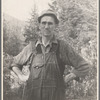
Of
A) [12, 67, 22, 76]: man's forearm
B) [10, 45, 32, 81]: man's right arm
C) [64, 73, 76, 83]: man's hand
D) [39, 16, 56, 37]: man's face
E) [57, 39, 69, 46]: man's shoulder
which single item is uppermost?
[39, 16, 56, 37]: man's face

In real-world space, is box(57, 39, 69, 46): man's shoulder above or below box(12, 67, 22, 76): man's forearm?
above

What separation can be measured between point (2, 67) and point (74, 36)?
0.86 meters

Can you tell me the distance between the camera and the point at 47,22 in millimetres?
4164

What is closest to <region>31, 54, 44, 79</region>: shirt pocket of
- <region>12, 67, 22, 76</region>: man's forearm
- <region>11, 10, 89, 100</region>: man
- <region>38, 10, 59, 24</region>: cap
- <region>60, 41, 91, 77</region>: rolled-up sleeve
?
<region>11, 10, 89, 100</region>: man

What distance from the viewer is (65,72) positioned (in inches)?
164

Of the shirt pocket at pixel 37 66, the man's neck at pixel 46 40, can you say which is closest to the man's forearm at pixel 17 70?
the shirt pocket at pixel 37 66

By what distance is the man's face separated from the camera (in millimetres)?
4168

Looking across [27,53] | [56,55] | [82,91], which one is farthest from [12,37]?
[82,91]

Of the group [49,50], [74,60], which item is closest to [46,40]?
[49,50]

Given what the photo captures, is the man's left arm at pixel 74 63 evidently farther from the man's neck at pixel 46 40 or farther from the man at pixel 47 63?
the man's neck at pixel 46 40

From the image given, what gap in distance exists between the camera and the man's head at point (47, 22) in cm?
417

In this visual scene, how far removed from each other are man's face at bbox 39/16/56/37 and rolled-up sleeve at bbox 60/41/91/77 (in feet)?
0.59

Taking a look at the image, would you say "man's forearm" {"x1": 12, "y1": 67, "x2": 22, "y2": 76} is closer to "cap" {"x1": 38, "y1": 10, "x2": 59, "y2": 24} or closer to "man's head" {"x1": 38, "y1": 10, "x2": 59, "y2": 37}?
"man's head" {"x1": 38, "y1": 10, "x2": 59, "y2": 37}

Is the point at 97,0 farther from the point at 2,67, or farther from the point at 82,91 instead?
the point at 2,67
